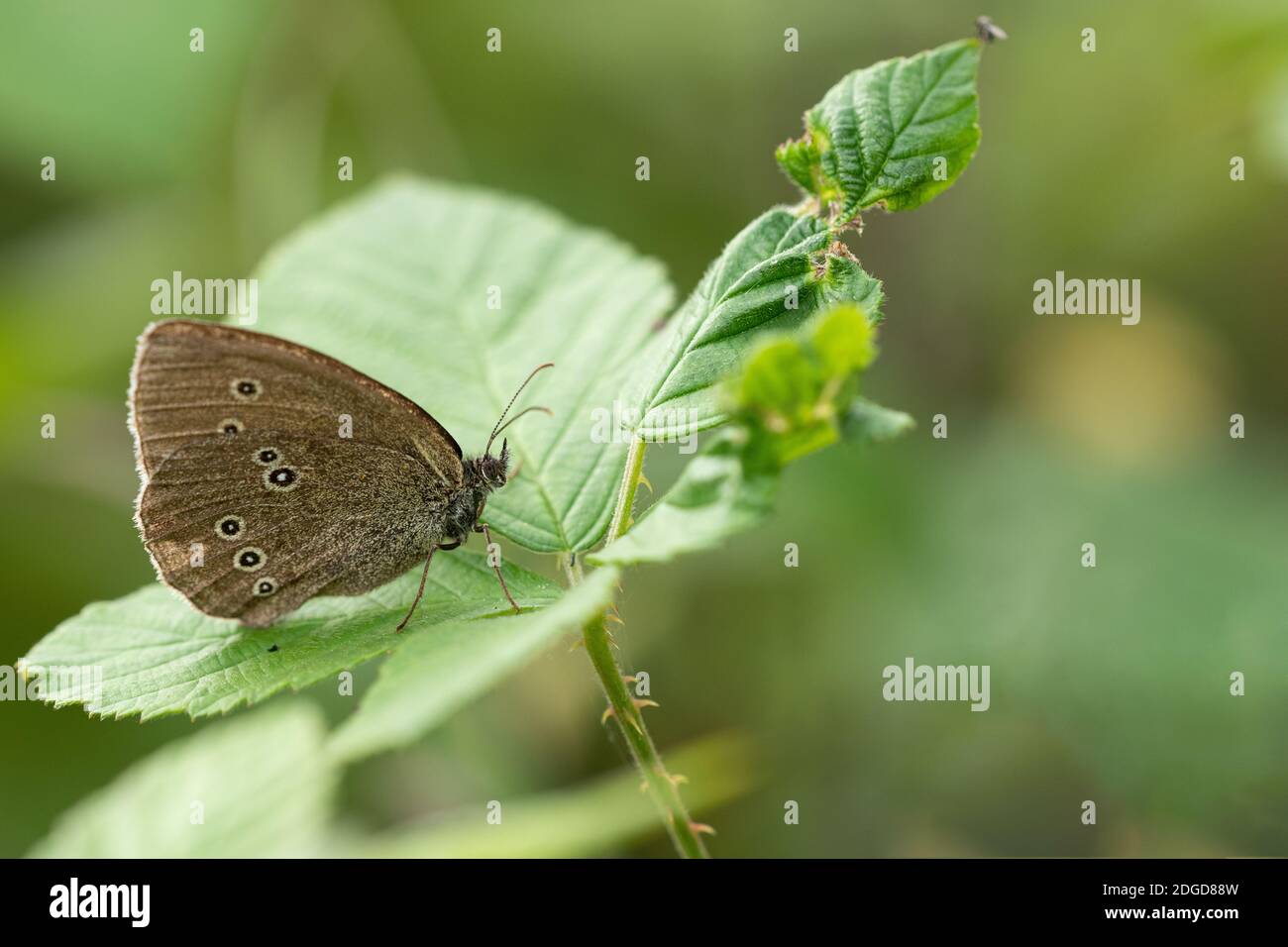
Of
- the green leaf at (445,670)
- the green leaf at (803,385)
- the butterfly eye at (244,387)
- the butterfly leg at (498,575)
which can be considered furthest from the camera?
the butterfly eye at (244,387)

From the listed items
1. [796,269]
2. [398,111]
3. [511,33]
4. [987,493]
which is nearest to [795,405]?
[796,269]

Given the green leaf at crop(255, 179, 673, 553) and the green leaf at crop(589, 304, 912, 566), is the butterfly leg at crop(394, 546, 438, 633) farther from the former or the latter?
the green leaf at crop(589, 304, 912, 566)

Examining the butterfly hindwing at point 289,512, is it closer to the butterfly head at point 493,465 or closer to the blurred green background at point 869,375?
the butterfly head at point 493,465

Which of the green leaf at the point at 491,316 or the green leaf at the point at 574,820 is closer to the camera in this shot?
the green leaf at the point at 491,316

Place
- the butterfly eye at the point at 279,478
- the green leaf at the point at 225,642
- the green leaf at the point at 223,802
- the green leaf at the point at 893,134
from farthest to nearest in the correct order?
1. the green leaf at the point at 223,802
2. the butterfly eye at the point at 279,478
3. the green leaf at the point at 225,642
4. the green leaf at the point at 893,134

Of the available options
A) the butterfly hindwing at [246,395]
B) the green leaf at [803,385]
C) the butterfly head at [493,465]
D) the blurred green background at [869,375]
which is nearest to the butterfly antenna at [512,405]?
the butterfly head at [493,465]

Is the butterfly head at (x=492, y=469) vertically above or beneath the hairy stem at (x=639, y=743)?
above
